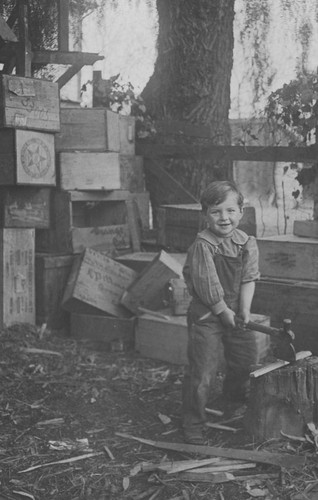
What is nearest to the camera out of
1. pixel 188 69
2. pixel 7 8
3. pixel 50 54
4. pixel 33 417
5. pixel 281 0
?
pixel 33 417

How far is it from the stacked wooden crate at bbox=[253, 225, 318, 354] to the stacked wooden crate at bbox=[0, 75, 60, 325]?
2.04 metres

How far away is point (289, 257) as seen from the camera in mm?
5492

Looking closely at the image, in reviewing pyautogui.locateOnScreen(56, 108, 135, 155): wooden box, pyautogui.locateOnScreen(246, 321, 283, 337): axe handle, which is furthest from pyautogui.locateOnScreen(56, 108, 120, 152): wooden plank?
pyautogui.locateOnScreen(246, 321, 283, 337): axe handle

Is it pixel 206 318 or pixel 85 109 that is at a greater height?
pixel 85 109

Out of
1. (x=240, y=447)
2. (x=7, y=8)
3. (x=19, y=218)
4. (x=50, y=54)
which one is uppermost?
(x=7, y=8)

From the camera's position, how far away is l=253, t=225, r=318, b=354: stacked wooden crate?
17.4 ft

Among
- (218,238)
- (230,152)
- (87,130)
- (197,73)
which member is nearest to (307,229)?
(230,152)

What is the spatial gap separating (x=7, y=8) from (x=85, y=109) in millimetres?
1362

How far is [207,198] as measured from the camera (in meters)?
4.03

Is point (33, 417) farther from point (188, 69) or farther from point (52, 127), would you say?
point (188, 69)

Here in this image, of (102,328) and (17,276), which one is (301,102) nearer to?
(102,328)

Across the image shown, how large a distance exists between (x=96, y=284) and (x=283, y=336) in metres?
2.65

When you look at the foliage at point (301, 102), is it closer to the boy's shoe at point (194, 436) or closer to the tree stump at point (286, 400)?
the tree stump at point (286, 400)

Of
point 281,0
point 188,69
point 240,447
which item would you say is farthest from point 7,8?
point 240,447
